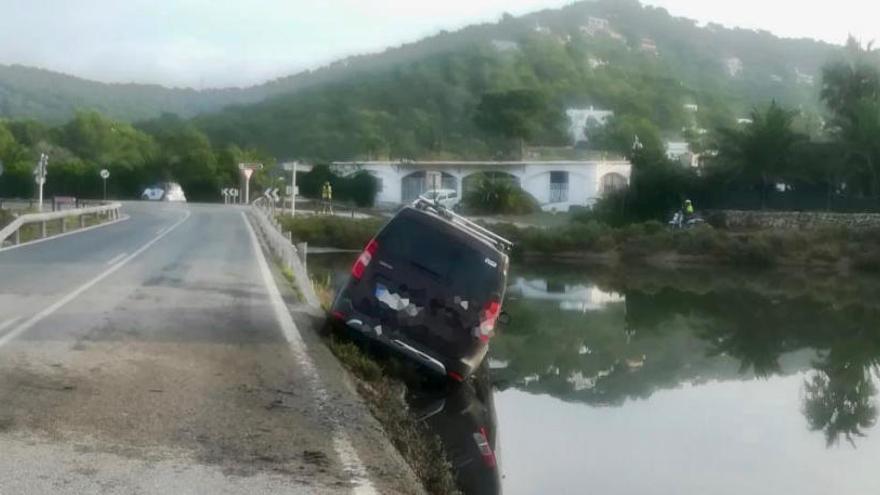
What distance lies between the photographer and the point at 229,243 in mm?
35031

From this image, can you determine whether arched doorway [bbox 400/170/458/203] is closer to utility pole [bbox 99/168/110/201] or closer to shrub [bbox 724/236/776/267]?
shrub [bbox 724/236/776/267]

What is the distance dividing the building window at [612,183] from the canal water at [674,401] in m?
24.7

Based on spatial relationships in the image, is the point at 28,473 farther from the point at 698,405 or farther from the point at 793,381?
the point at 793,381

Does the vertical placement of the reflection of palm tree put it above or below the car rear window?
below

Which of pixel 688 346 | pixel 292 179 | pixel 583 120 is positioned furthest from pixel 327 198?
pixel 688 346

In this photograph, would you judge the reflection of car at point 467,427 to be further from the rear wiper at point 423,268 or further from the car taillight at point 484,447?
the rear wiper at point 423,268

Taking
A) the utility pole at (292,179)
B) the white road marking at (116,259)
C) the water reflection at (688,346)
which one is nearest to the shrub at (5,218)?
the utility pole at (292,179)

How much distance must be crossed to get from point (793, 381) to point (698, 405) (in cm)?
270

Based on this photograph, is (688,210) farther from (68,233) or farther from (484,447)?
(484,447)

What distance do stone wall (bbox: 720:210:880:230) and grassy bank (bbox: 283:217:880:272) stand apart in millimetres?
4394

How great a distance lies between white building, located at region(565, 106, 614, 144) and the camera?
55.0 m

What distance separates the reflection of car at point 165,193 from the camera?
262 ft

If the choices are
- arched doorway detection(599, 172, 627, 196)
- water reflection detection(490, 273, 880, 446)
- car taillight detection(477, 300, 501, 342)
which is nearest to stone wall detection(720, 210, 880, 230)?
arched doorway detection(599, 172, 627, 196)

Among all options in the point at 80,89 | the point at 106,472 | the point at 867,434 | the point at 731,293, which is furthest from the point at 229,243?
the point at 80,89
